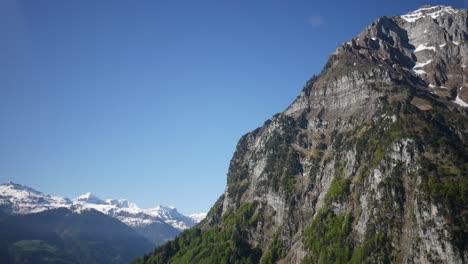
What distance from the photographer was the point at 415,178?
180 metres

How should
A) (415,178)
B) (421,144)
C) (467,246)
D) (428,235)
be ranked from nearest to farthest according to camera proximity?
(467,246) < (428,235) < (415,178) < (421,144)

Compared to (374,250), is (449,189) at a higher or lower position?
higher

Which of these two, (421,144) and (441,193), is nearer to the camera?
(441,193)

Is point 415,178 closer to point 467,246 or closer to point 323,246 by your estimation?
point 467,246

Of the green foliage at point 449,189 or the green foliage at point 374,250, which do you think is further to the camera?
the green foliage at point 374,250

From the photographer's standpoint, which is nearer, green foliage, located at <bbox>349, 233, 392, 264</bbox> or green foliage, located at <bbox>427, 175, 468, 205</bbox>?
green foliage, located at <bbox>427, 175, 468, 205</bbox>

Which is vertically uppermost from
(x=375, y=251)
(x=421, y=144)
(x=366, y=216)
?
(x=421, y=144)

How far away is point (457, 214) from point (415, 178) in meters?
25.2

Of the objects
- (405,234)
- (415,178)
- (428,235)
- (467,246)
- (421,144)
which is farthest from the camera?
(421,144)

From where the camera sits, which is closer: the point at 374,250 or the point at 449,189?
the point at 449,189

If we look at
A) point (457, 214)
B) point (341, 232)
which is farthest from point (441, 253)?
point (341, 232)

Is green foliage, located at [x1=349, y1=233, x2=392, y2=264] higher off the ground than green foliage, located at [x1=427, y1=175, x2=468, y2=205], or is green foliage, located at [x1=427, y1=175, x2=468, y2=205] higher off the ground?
green foliage, located at [x1=427, y1=175, x2=468, y2=205]

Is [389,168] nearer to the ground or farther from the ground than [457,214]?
farther from the ground

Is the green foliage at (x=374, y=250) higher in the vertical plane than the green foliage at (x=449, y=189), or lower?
lower
